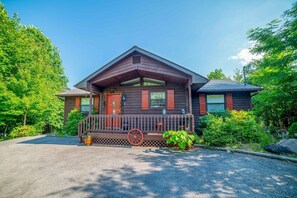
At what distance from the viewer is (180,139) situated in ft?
19.0

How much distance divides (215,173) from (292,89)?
712cm

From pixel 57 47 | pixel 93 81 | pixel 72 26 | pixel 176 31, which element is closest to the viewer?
pixel 93 81

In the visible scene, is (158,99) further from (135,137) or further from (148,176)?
(148,176)

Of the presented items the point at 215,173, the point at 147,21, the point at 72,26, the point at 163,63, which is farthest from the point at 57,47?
the point at 215,173

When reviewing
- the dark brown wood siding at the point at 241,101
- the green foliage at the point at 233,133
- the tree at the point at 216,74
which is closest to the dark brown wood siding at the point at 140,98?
the green foliage at the point at 233,133

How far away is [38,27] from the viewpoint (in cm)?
2136

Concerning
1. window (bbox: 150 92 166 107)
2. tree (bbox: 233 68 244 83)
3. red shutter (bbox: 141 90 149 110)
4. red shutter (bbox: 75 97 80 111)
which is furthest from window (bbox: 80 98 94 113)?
tree (bbox: 233 68 244 83)

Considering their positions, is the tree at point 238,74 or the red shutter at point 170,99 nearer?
the red shutter at point 170,99

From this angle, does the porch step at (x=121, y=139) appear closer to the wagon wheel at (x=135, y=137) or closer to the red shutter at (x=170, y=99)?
the wagon wheel at (x=135, y=137)

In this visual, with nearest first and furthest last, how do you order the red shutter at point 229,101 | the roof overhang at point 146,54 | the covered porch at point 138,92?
1. the roof overhang at point 146,54
2. the covered porch at point 138,92
3. the red shutter at point 229,101

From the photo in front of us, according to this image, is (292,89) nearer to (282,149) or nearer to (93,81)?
(282,149)

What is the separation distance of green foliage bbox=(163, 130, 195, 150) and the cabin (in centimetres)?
52

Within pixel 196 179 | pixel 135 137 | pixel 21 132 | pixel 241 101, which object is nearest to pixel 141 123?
pixel 135 137

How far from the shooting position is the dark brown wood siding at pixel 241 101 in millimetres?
9531
